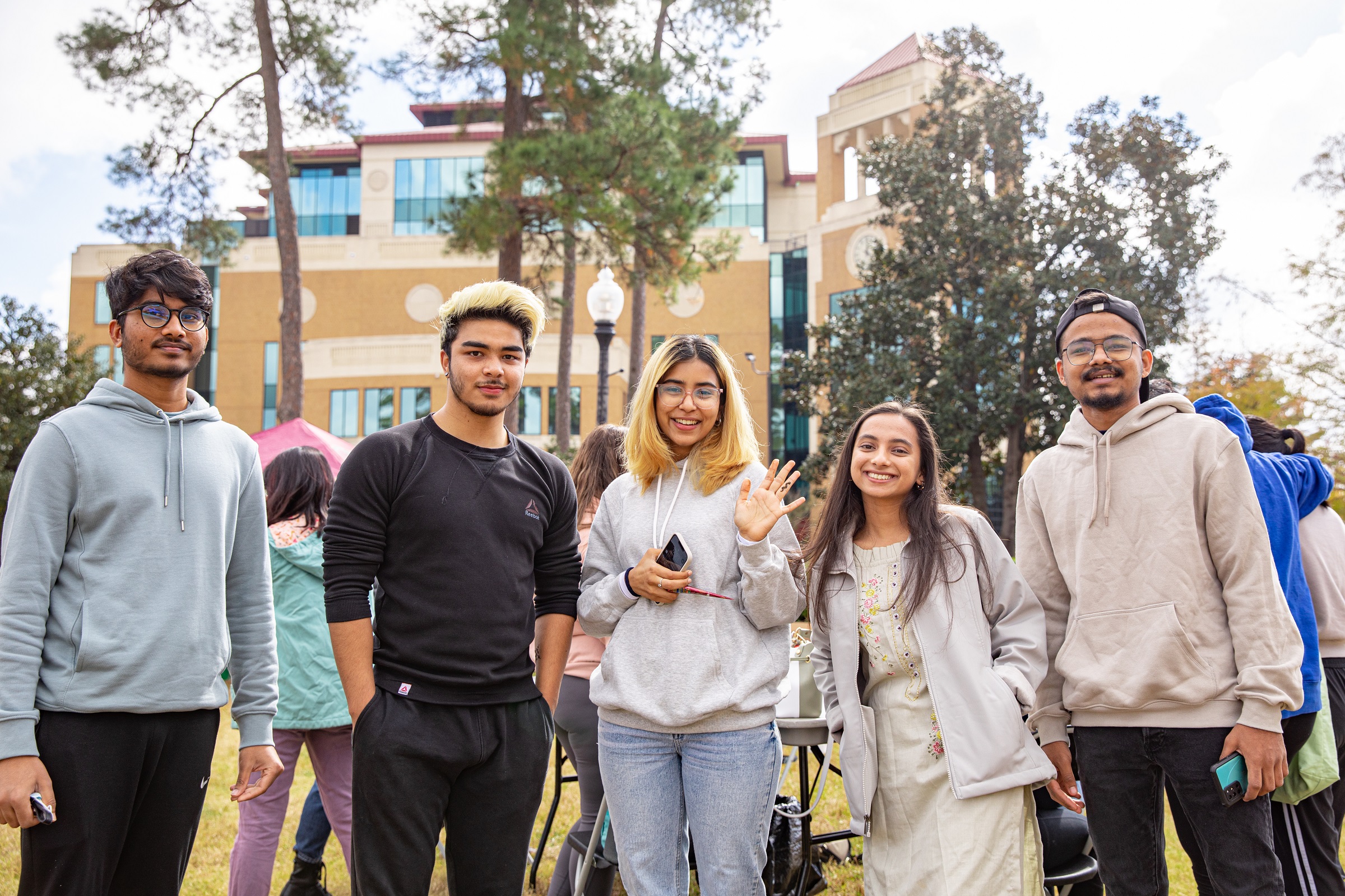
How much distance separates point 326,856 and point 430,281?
103 feet

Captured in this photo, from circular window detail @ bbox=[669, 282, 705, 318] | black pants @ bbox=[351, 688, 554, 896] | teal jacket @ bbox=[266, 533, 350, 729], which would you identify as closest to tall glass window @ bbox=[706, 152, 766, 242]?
circular window detail @ bbox=[669, 282, 705, 318]

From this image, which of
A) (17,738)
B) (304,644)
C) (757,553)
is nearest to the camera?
(17,738)

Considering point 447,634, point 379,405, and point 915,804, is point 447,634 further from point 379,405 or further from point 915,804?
point 379,405

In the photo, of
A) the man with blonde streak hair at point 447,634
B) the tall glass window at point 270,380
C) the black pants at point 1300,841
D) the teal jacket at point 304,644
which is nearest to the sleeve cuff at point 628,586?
the man with blonde streak hair at point 447,634

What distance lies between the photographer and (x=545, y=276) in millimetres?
17922

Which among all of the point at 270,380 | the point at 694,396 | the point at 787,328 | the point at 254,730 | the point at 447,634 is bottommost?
the point at 254,730

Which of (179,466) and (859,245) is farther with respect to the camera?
(859,245)

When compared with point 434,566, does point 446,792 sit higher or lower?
lower

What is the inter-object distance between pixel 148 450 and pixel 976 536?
2503 mm

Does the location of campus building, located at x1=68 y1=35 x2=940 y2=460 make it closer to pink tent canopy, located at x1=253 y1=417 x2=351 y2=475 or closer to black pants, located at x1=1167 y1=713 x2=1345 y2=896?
pink tent canopy, located at x1=253 y1=417 x2=351 y2=475

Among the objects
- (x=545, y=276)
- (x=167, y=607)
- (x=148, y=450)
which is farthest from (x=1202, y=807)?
(x=545, y=276)

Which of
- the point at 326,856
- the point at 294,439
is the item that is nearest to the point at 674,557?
the point at 326,856

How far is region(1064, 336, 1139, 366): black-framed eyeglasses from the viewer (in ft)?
10.1

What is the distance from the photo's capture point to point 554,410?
32031 millimetres
